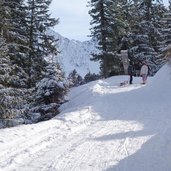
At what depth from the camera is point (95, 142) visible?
11.4 meters

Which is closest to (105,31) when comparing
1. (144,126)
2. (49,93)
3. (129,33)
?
(129,33)

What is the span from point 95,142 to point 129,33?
32513mm

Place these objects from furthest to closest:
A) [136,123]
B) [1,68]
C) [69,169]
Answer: [1,68] → [136,123] → [69,169]

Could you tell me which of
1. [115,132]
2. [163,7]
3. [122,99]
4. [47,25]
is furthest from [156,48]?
[115,132]

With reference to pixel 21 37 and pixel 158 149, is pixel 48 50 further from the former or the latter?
pixel 158 149

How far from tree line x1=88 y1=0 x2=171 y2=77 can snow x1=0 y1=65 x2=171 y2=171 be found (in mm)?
22440

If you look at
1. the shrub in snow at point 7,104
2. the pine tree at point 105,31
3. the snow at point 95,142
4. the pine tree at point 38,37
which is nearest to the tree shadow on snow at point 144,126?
the snow at point 95,142

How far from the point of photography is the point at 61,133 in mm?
12586

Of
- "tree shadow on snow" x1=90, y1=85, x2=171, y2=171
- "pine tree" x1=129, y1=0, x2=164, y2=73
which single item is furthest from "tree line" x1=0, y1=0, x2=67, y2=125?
"pine tree" x1=129, y1=0, x2=164, y2=73

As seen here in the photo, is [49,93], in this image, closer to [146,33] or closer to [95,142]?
[95,142]

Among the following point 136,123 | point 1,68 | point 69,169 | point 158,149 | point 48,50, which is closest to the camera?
point 69,169

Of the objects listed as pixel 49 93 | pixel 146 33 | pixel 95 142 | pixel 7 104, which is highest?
pixel 146 33

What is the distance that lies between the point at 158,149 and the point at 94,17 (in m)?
31.6

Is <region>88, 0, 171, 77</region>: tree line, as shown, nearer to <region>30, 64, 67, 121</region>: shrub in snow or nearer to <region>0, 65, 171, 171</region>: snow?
<region>30, 64, 67, 121</region>: shrub in snow
